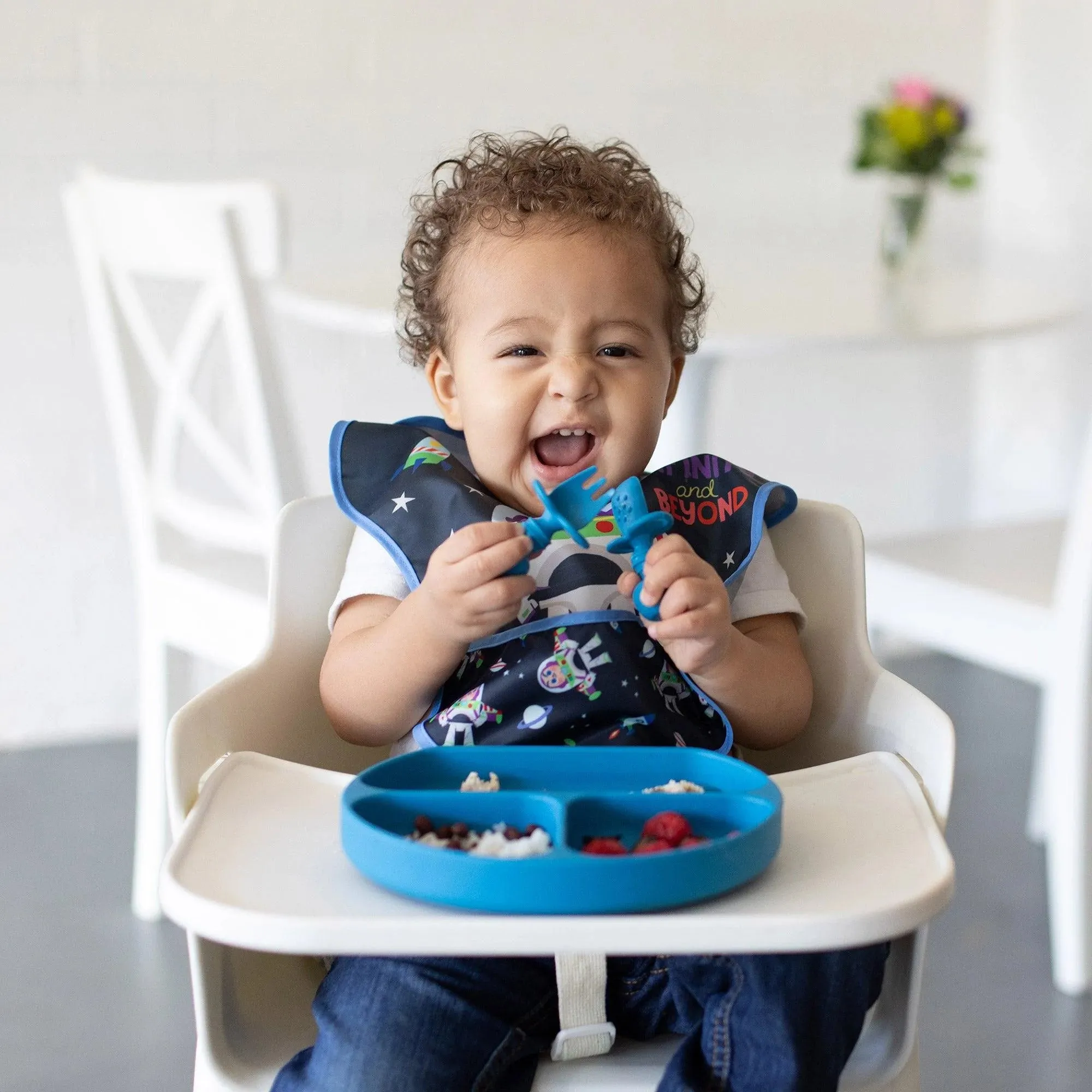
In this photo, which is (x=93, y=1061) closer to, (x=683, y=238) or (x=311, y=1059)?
(x=311, y=1059)

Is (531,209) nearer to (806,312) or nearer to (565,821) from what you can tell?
(565,821)

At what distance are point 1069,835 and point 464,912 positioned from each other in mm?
1437

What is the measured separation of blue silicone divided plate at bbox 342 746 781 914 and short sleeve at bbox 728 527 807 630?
0.92 feet

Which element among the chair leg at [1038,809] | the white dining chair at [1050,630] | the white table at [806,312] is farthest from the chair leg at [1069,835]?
the white table at [806,312]

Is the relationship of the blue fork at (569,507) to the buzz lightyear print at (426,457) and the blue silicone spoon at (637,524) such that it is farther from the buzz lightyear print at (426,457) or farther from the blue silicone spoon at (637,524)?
the buzz lightyear print at (426,457)

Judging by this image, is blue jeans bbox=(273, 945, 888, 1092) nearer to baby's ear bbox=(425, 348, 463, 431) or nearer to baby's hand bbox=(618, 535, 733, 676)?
baby's hand bbox=(618, 535, 733, 676)

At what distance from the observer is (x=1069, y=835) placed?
1.96m

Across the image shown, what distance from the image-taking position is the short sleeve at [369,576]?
1.15 meters

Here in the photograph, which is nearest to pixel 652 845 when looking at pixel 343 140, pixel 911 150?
pixel 911 150

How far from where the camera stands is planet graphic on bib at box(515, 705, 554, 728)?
108 centimetres

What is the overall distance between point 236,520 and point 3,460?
34.9 inches

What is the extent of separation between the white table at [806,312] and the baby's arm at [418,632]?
90cm

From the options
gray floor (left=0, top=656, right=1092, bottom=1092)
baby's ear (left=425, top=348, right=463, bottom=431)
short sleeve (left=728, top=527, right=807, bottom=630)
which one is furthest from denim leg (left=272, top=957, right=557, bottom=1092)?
gray floor (left=0, top=656, right=1092, bottom=1092)

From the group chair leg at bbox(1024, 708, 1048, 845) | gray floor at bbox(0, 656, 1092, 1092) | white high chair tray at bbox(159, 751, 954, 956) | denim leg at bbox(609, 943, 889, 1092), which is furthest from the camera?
chair leg at bbox(1024, 708, 1048, 845)
